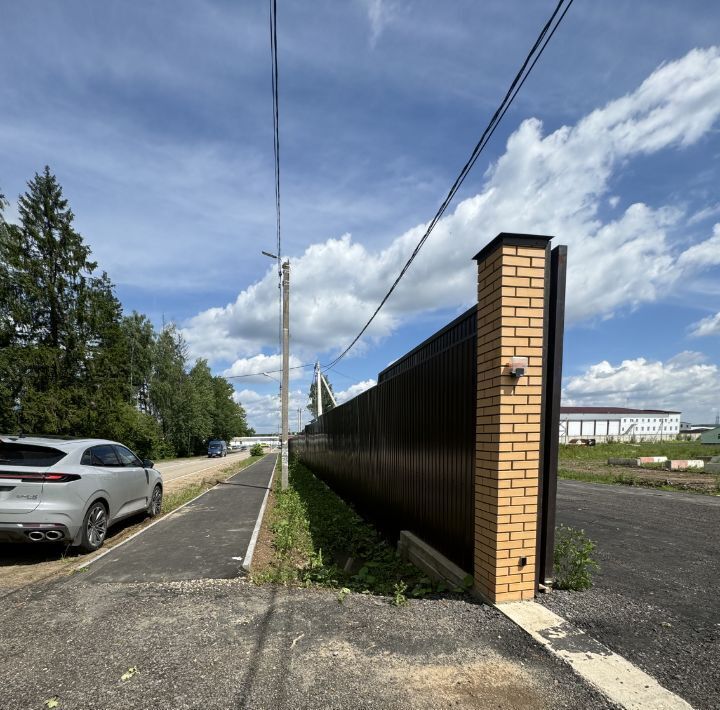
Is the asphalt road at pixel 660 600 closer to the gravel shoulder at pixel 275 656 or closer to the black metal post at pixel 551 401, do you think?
the black metal post at pixel 551 401

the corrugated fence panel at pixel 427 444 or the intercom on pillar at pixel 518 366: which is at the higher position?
the intercom on pillar at pixel 518 366

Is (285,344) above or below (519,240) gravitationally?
above

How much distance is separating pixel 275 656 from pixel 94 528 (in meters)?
4.72

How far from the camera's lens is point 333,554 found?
274 inches

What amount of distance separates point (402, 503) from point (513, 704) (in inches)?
158

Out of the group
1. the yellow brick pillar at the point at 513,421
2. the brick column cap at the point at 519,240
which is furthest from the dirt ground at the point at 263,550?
the brick column cap at the point at 519,240

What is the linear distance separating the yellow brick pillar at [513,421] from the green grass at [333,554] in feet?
1.81

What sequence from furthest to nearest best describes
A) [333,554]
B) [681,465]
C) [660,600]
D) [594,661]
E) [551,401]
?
[681,465]
[333,554]
[660,600]
[551,401]
[594,661]

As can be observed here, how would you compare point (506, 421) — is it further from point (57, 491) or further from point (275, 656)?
point (57, 491)

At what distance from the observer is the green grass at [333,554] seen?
4371 millimetres

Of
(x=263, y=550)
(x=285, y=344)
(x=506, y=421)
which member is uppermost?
(x=285, y=344)

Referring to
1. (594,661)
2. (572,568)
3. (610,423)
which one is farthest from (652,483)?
(610,423)

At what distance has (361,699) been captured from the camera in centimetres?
230

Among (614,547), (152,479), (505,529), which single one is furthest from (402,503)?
(152,479)
